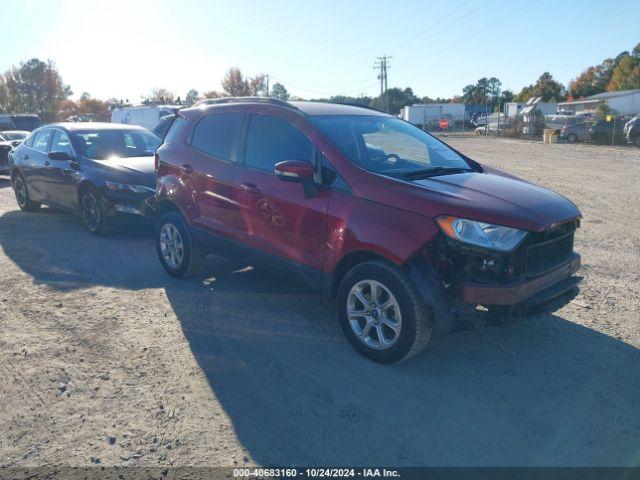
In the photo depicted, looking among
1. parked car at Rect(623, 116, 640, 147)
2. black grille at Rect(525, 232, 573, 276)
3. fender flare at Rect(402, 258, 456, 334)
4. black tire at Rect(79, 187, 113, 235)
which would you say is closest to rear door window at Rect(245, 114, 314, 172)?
fender flare at Rect(402, 258, 456, 334)

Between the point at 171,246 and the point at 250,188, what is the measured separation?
1694mm

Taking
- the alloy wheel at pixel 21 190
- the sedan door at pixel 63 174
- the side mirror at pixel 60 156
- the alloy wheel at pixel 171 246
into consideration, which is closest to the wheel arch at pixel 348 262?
the alloy wheel at pixel 171 246

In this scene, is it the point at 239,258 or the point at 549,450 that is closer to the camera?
the point at 549,450

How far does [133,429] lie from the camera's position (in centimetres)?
332

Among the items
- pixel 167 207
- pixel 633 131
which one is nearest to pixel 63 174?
pixel 167 207

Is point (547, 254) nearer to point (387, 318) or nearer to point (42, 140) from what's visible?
point (387, 318)

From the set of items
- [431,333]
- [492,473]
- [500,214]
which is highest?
[500,214]

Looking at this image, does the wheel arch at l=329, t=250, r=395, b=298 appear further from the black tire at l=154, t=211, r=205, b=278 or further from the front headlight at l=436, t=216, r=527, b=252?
the black tire at l=154, t=211, r=205, b=278

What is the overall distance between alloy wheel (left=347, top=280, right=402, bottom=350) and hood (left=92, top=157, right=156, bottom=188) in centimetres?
480

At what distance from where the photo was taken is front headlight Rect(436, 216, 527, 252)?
12.0ft

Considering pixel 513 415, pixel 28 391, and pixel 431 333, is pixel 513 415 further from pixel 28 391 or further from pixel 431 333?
pixel 28 391

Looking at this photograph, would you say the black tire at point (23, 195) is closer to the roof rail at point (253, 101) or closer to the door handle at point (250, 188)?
the roof rail at point (253, 101)

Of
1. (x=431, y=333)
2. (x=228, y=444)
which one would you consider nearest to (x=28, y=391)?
(x=228, y=444)

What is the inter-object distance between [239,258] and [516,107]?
62.5 m
